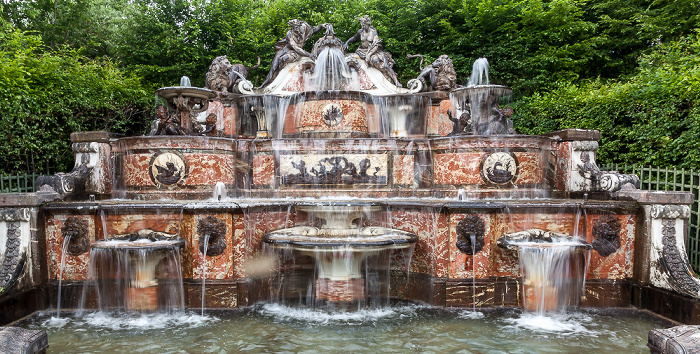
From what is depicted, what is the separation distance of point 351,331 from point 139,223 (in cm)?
366

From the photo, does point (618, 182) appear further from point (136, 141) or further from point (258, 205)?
point (136, 141)

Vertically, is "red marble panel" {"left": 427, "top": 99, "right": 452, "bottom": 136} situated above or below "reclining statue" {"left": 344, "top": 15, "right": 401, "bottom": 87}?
below

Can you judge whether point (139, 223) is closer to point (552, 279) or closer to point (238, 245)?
point (238, 245)

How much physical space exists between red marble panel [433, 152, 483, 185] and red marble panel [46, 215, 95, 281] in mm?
6067

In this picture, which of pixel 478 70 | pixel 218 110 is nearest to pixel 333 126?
pixel 218 110

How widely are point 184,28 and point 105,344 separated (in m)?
17.5

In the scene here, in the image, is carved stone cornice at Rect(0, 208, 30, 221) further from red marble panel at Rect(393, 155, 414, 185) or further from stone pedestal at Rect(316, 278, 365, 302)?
red marble panel at Rect(393, 155, 414, 185)

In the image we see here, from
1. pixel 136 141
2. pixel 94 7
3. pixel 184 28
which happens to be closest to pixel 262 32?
pixel 184 28

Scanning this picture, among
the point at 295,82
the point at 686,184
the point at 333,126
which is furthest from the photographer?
the point at 295,82

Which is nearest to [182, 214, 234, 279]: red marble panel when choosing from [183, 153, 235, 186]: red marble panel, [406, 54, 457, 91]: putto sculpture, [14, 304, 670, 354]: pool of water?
[14, 304, 670, 354]: pool of water

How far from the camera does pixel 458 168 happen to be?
8.10 m

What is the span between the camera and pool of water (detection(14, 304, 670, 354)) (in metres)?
5.04

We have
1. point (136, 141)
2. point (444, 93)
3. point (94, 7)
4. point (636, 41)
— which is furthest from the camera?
point (94, 7)

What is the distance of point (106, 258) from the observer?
6461 millimetres
